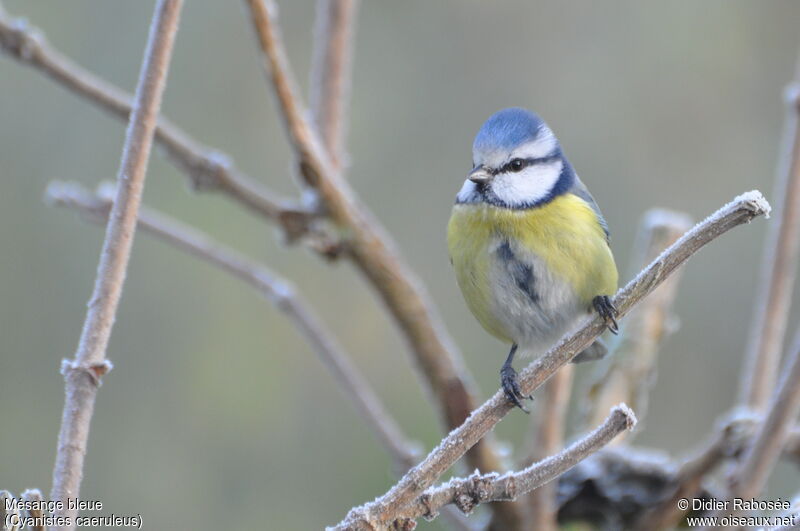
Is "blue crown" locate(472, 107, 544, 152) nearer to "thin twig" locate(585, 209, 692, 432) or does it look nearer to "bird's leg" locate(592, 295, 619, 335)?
"bird's leg" locate(592, 295, 619, 335)

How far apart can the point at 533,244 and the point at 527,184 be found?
0.07 meters

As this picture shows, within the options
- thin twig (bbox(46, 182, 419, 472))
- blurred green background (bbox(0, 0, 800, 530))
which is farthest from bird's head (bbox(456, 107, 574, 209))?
blurred green background (bbox(0, 0, 800, 530))

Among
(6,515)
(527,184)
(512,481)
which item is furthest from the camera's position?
(527,184)

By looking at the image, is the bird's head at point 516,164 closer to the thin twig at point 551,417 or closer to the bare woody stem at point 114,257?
the thin twig at point 551,417

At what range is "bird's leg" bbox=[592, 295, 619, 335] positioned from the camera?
32.2 inches

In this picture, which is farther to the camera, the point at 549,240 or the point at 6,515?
the point at 549,240

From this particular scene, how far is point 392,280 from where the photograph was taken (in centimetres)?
115

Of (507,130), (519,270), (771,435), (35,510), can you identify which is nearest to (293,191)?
(519,270)

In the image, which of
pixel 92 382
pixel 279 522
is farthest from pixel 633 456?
pixel 279 522

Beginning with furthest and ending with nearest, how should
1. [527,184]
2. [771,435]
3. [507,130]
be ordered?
[527,184] < [507,130] < [771,435]

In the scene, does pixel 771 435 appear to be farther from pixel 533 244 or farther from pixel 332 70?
pixel 332 70

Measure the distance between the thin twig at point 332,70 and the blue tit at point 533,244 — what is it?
225 millimetres

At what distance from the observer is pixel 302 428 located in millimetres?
2625

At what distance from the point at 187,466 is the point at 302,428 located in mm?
322
